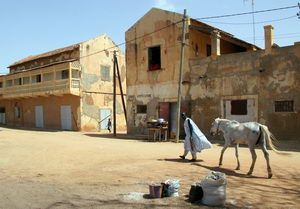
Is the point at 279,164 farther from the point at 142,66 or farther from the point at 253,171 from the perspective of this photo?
the point at 142,66

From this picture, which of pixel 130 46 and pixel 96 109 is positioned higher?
pixel 130 46

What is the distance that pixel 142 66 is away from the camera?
22.2 metres

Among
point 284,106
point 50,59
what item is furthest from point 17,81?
point 284,106

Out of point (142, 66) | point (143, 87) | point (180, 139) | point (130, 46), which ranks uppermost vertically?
point (130, 46)

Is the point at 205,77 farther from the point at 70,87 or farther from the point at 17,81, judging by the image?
the point at 17,81

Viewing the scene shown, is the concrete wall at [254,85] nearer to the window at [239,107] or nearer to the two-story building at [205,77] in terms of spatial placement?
the two-story building at [205,77]

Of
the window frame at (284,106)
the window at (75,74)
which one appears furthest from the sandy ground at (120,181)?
the window at (75,74)

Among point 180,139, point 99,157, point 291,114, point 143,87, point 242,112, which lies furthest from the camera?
point 143,87

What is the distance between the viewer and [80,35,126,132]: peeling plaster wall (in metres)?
28.2

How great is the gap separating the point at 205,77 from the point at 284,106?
15.4 feet

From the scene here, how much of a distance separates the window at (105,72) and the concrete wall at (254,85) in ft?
42.4

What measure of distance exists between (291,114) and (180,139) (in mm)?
6323

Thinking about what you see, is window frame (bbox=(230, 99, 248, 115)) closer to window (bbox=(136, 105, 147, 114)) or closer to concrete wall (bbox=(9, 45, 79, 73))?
window (bbox=(136, 105, 147, 114))

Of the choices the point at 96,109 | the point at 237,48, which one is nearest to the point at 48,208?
the point at 237,48
